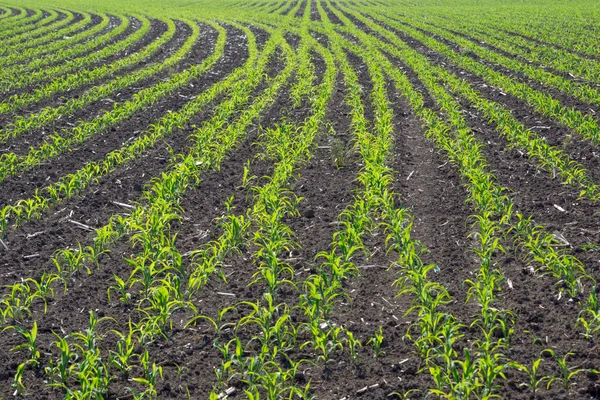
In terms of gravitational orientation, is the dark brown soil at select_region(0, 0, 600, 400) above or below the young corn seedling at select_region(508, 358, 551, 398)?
below

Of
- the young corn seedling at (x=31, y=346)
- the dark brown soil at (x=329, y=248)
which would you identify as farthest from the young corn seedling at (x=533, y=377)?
the young corn seedling at (x=31, y=346)

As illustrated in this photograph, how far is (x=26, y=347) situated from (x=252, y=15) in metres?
31.7

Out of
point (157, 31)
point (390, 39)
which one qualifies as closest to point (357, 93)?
point (390, 39)

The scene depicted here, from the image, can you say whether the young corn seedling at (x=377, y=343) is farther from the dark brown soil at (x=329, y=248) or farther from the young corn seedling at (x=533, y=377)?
the young corn seedling at (x=533, y=377)

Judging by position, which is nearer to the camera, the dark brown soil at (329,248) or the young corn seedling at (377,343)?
the dark brown soil at (329,248)

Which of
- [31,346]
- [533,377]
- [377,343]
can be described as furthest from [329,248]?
[31,346]

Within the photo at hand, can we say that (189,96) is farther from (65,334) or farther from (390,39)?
(390,39)

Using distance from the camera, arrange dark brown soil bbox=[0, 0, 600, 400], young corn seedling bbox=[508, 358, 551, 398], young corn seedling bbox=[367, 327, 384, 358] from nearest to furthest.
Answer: young corn seedling bbox=[508, 358, 551, 398] → dark brown soil bbox=[0, 0, 600, 400] → young corn seedling bbox=[367, 327, 384, 358]

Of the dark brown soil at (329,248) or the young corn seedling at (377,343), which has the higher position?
the young corn seedling at (377,343)

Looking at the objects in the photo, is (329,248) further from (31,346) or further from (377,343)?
(31,346)

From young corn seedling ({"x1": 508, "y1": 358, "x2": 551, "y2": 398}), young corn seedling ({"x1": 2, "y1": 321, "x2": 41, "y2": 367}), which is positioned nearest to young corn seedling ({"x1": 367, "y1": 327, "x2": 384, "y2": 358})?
young corn seedling ({"x1": 508, "y1": 358, "x2": 551, "y2": 398})

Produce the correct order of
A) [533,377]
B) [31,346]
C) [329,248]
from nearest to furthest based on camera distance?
[533,377] → [31,346] → [329,248]

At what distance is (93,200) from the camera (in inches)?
309

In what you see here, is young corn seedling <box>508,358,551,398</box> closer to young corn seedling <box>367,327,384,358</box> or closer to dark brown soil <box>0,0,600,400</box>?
dark brown soil <box>0,0,600,400</box>
